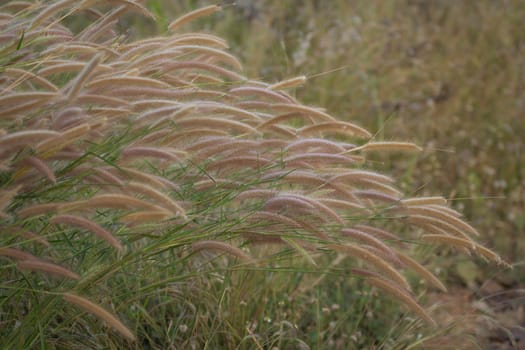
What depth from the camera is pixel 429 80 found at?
A: 6383mm

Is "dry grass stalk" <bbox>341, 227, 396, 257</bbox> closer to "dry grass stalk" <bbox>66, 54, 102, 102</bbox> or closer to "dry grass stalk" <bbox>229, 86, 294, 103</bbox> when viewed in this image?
"dry grass stalk" <bbox>229, 86, 294, 103</bbox>

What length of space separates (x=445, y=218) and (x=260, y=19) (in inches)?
172

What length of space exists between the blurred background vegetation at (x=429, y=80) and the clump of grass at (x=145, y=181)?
2.05 metres

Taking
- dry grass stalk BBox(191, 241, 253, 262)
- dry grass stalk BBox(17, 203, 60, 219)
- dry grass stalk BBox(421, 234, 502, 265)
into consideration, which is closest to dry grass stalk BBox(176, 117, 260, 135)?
dry grass stalk BBox(191, 241, 253, 262)

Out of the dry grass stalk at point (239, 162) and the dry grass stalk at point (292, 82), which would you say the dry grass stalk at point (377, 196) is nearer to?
the dry grass stalk at point (239, 162)

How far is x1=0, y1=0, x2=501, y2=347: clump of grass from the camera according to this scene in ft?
6.98

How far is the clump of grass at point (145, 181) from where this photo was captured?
2.13 meters

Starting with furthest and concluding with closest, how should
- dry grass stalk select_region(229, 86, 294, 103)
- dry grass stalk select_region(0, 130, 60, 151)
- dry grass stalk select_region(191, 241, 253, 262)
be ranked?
dry grass stalk select_region(229, 86, 294, 103), dry grass stalk select_region(191, 241, 253, 262), dry grass stalk select_region(0, 130, 60, 151)

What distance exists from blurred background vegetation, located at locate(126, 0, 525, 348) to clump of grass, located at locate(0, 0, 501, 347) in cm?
205

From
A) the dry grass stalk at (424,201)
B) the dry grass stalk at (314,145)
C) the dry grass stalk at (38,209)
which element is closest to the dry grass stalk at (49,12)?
the dry grass stalk at (38,209)

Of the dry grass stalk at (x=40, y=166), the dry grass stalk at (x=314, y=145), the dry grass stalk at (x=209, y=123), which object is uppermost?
the dry grass stalk at (x=40, y=166)

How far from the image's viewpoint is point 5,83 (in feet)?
8.10

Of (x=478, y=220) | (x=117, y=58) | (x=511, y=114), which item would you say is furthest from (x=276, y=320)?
(x=511, y=114)

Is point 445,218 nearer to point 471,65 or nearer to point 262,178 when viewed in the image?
point 262,178
